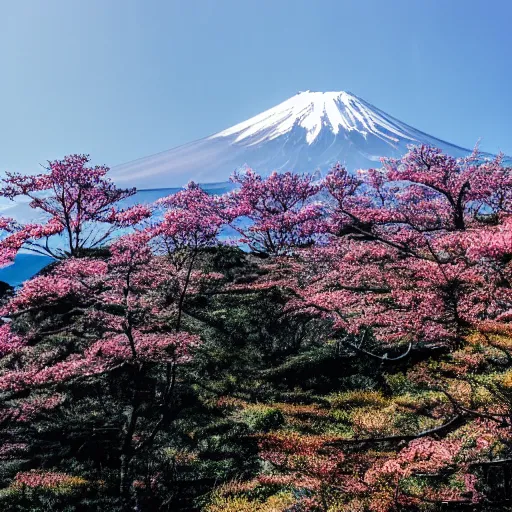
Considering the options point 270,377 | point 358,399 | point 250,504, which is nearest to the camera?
point 250,504

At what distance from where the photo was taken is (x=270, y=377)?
476 inches

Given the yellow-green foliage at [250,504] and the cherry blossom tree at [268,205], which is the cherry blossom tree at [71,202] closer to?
the cherry blossom tree at [268,205]

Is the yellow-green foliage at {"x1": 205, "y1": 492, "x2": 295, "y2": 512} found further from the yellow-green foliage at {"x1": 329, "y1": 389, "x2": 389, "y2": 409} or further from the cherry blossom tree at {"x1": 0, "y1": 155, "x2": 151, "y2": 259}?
the cherry blossom tree at {"x1": 0, "y1": 155, "x2": 151, "y2": 259}

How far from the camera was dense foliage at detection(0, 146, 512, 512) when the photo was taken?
680cm

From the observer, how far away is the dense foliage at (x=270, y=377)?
22.3 ft

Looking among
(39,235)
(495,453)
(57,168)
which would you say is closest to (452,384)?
(495,453)

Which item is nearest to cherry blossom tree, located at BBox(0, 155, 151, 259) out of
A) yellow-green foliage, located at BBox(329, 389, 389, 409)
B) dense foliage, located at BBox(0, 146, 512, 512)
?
dense foliage, located at BBox(0, 146, 512, 512)

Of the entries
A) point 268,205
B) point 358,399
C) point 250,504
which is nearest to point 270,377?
point 358,399

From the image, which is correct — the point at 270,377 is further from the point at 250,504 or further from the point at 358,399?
the point at 250,504

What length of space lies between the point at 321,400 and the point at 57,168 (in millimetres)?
14903

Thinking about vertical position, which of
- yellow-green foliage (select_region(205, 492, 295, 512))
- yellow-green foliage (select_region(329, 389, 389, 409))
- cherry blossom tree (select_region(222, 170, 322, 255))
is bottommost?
yellow-green foliage (select_region(205, 492, 295, 512))

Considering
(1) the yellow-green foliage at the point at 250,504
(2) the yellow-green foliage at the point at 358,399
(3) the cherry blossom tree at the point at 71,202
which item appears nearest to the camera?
(1) the yellow-green foliage at the point at 250,504

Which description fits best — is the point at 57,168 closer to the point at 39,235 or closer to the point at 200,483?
the point at 39,235

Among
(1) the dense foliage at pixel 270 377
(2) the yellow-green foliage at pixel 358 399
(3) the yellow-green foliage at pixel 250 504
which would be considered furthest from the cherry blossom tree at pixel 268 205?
(3) the yellow-green foliage at pixel 250 504
